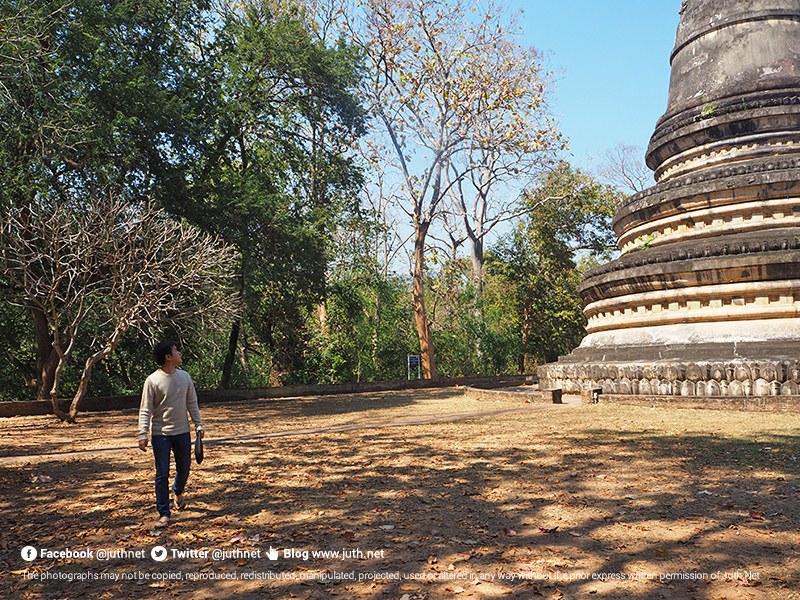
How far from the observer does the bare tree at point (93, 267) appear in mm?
12656

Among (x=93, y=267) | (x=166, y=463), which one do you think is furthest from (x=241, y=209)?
(x=166, y=463)

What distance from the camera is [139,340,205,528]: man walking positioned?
525 cm

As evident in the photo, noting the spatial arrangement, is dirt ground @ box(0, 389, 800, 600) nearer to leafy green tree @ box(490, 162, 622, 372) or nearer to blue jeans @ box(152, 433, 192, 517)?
blue jeans @ box(152, 433, 192, 517)

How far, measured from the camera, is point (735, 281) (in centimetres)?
1355

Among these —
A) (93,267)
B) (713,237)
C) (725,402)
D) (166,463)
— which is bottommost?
(725,402)

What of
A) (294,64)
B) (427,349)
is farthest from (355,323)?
(294,64)

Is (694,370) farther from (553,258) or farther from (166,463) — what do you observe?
(553,258)

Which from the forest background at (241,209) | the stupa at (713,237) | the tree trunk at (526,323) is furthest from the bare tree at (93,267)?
the tree trunk at (526,323)

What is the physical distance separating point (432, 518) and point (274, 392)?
17712mm

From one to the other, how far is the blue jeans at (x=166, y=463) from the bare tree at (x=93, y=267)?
→ 8079mm

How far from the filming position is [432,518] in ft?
17.1

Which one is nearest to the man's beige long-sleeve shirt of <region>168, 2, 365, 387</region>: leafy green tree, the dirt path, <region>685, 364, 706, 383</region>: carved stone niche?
the dirt path

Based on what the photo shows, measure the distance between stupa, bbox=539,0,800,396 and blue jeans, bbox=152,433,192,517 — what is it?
1000cm

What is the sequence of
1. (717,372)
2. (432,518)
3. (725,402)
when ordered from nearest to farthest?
(432,518) → (725,402) → (717,372)
